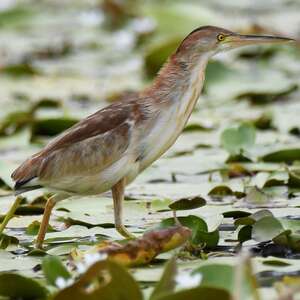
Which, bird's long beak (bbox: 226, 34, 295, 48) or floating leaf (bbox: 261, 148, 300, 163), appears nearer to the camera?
bird's long beak (bbox: 226, 34, 295, 48)

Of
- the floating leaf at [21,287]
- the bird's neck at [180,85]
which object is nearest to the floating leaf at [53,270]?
the floating leaf at [21,287]

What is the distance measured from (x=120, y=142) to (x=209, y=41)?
1.85ft

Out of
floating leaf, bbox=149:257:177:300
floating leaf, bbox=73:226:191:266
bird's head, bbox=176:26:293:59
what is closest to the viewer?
floating leaf, bbox=149:257:177:300

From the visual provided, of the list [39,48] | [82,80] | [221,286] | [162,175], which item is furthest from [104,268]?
[39,48]

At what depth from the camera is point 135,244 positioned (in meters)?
3.55

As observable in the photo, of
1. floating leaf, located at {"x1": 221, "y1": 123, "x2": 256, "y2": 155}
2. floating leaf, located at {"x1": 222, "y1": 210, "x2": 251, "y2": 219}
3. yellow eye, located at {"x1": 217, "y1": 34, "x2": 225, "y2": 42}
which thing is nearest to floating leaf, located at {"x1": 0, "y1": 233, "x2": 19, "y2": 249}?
floating leaf, located at {"x1": 222, "y1": 210, "x2": 251, "y2": 219}

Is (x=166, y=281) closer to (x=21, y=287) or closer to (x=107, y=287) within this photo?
(x=107, y=287)

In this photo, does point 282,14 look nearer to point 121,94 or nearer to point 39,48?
point 39,48

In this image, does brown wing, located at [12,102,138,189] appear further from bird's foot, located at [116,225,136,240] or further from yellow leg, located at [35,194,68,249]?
bird's foot, located at [116,225,136,240]

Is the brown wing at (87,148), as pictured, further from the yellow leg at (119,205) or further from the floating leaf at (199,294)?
the floating leaf at (199,294)

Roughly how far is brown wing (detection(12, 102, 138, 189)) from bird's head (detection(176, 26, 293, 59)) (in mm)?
316

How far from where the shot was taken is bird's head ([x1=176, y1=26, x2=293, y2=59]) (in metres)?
4.29

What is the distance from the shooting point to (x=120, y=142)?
4133mm

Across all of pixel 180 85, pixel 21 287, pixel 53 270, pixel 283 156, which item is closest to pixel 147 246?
pixel 53 270
